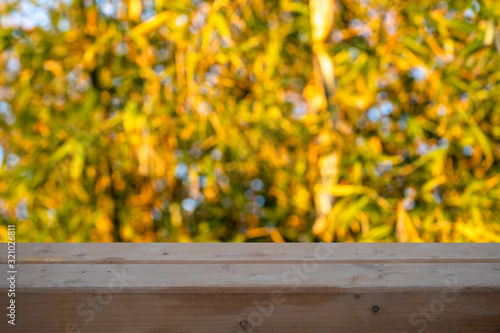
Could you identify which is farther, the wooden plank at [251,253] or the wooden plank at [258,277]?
the wooden plank at [251,253]

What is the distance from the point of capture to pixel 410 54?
1807 millimetres

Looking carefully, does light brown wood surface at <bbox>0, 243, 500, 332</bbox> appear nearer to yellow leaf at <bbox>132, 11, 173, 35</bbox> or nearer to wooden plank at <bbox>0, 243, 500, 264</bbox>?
wooden plank at <bbox>0, 243, 500, 264</bbox>

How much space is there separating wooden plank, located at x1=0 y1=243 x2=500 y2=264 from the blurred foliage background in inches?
31.2

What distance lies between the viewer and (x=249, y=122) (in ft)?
6.08

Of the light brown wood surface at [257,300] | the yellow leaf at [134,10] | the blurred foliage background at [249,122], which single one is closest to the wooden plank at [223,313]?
the light brown wood surface at [257,300]

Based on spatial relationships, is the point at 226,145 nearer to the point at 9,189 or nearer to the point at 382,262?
the point at 9,189

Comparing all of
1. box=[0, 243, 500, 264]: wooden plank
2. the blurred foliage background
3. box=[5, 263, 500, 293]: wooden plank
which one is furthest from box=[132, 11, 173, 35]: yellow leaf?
box=[5, 263, 500, 293]: wooden plank

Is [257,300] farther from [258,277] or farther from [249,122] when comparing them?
[249,122]

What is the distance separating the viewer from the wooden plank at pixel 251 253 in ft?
2.80

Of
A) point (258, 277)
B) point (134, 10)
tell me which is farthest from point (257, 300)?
point (134, 10)

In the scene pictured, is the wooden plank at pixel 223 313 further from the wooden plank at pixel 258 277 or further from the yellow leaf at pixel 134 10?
Answer: the yellow leaf at pixel 134 10

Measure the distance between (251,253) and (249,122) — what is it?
3.27 ft

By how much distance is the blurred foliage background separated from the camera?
176cm

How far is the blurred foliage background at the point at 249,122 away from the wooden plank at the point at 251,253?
0.79 m
